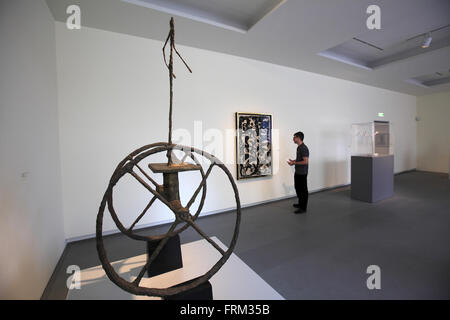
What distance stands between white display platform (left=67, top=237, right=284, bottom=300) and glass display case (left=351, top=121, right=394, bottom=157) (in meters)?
4.40

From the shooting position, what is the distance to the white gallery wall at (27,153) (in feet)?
4.16

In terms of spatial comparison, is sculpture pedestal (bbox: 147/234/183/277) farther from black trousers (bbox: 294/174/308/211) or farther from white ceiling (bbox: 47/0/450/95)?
black trousers (bbox: 294/174/308/211)

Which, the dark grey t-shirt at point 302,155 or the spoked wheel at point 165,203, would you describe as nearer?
the spoked wheel at point 165,203

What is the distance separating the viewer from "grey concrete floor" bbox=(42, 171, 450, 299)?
179 cm

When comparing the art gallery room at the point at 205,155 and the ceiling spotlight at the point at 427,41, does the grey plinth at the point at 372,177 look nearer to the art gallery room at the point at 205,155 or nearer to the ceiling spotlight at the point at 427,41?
the art gallery room at the point at 205,155

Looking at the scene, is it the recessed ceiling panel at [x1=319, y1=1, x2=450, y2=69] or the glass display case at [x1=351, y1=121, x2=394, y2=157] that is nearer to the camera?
the recessed ceiling panel at [x1=319, y1=1, x2=450, y2=69]

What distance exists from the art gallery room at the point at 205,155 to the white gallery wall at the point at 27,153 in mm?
18

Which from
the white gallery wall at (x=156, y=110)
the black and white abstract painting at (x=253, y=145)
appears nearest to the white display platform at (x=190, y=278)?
the white gallery wall at (x=156, y=110)

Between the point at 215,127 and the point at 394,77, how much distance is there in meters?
5.58

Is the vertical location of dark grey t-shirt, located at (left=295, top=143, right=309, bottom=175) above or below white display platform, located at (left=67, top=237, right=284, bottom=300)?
above

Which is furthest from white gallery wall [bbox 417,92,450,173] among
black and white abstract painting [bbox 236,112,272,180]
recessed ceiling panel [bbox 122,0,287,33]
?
recessed ceiling panel [bbox 122,0,287,33]

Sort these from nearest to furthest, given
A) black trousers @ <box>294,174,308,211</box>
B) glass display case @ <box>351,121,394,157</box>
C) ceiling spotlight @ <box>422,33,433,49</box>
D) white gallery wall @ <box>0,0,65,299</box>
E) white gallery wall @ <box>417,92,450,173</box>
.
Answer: white gallery wall @ <box>0,0,65,299</box> < ceiling spotlight @ <box>422,33,433,49</box> < black trousers @ <box>294,174,308,211</box> < glass display case @ <box>351,121,394,157</box> < white gallery wall @ <box>417,92,450,173</box>

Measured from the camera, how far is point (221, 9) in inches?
107

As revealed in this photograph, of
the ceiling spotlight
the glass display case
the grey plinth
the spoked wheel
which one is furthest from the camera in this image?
the glass display case
